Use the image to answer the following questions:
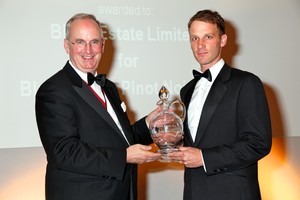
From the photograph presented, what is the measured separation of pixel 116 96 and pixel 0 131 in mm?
1154

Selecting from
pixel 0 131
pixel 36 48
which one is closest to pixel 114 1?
pixel 36 48

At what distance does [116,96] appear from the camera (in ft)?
9.53

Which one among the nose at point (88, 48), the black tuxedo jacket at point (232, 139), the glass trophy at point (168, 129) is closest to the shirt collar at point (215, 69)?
the black tuxedo jacket at point (232, 139)

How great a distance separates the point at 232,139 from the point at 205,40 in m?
0.60

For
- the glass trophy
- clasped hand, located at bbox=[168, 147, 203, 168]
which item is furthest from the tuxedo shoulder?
clasped hand, located at bbox=[168, 147, 203, 168]

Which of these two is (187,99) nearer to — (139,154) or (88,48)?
(139,154)

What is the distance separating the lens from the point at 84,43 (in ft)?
8.70

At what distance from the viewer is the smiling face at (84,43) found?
8.64 ft

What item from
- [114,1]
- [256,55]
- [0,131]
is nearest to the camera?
[0,131]

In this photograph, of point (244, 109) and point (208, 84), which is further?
point (208, 84)

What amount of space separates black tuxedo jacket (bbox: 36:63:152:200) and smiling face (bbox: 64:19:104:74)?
113mm

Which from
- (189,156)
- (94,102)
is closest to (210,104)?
(189,156)

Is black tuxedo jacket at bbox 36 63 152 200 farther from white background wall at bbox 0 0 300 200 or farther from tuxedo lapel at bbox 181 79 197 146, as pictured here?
white background wall at bbox 0 0 300 200

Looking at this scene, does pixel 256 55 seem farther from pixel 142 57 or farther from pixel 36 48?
pixel 36 48
